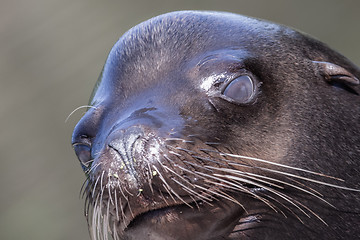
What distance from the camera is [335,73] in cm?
401

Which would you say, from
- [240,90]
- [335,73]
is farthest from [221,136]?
[335,73]

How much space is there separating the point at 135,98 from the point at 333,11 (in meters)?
8.80

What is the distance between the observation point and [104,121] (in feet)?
12.6

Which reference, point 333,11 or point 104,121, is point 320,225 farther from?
point 333,11

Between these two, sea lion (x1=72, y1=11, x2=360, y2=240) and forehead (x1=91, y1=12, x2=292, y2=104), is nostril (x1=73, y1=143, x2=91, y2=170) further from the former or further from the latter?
forehead (x1=91, y1=12, x2=292, y2=104)

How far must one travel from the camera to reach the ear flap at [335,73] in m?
4.01

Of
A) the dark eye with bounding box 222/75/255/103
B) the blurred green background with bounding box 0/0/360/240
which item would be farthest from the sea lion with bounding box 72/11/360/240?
the blurred green background with bounding box 0/0/360/240

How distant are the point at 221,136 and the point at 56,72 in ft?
28.7

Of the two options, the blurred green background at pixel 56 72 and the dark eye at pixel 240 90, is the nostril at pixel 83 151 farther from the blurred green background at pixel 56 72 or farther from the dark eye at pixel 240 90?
the blurred green background at pixel 56 72

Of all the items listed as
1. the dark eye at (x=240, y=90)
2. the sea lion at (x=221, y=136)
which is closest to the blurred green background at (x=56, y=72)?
the sea lion at (x=221, y=136)

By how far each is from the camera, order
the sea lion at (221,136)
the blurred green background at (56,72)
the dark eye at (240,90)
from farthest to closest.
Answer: the blurred green background at (56,72) → the dark eye at (240,90) → the sea lion at (221,136)

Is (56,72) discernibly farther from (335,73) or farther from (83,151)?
(335,73)

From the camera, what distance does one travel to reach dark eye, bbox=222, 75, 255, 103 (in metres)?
3.61

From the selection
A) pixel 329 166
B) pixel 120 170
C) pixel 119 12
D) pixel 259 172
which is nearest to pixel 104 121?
pixel 120 170
